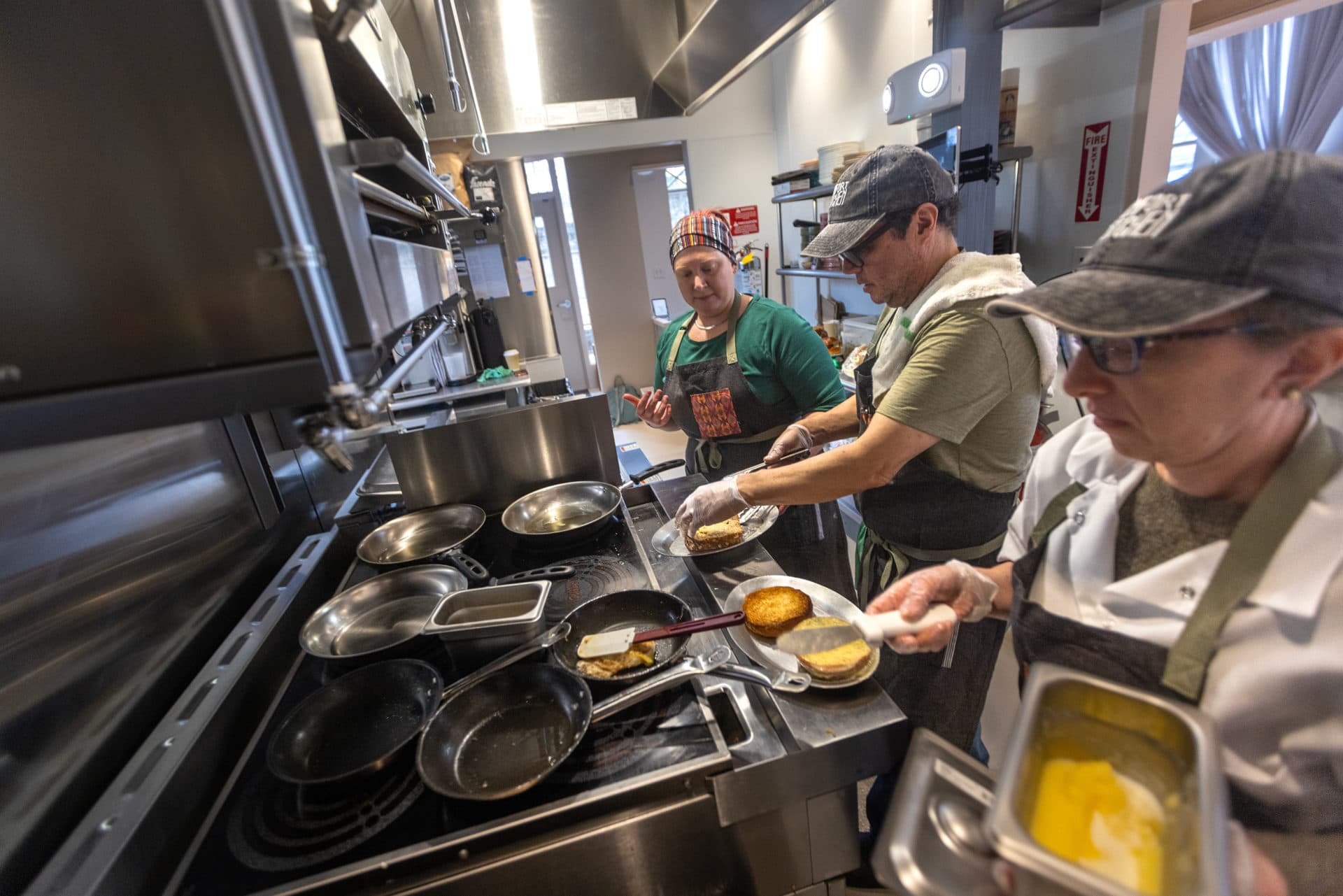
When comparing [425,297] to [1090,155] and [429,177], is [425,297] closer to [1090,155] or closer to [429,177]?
[429,177]

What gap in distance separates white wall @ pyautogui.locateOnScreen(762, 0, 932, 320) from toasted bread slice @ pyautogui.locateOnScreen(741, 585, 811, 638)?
123 inches

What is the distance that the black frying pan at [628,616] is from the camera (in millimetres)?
1016

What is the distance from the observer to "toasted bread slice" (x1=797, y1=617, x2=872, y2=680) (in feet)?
2.86

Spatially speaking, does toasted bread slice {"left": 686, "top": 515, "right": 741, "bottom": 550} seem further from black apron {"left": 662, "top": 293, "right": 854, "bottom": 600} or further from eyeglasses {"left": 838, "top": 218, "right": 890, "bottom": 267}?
eyeglasses {"left": 838, "top": 218, "right": 890, "bottom": 267}

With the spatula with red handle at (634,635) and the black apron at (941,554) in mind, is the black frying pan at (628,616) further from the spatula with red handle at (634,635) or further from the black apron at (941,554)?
the black apron at (941,554)

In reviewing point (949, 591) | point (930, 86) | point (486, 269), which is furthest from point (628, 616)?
point (486, 269)

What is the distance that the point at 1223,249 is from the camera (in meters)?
0.53

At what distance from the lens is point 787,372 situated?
5.97 feet

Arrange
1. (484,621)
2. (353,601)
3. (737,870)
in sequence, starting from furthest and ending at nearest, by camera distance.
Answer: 1. (353,601)
2. (484,621)
3. (737,870)

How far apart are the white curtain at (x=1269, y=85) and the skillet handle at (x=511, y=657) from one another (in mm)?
4931

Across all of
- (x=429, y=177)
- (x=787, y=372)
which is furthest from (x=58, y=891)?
(x=787, y=372)

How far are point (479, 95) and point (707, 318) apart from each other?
101 centimetres

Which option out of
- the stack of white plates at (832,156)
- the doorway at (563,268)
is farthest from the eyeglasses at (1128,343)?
the doorway at (563,268)

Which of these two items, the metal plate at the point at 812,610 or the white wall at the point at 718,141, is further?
the white wall at the point at 718,141
